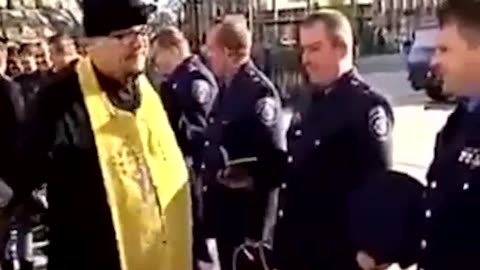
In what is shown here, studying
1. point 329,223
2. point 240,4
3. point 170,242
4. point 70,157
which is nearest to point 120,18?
point 70,157

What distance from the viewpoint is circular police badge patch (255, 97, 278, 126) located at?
6383 mm

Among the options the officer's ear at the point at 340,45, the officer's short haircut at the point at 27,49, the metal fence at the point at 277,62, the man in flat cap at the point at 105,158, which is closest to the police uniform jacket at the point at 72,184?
the man in flat cap at the point at 105,158

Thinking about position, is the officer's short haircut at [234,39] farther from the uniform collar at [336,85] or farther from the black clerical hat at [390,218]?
the black clerical hat at [390,218]

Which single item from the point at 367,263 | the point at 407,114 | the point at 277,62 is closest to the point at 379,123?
the point at 367,263

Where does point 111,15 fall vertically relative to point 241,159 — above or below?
above

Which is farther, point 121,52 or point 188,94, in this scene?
point 188,94

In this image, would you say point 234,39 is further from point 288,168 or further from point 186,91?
point 288,168

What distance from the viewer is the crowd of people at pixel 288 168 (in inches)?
160

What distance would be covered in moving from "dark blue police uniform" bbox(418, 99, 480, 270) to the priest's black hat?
4.07 feet

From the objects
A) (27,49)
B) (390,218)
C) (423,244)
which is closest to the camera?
(423,244)

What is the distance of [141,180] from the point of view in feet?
15.6

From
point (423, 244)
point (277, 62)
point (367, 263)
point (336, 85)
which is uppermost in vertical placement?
point (336, 85)

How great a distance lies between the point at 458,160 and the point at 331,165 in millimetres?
1127

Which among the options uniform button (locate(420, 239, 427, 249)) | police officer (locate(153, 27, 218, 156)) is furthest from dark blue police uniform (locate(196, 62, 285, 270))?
uniform button (locate(420, 239, 427, 249))
